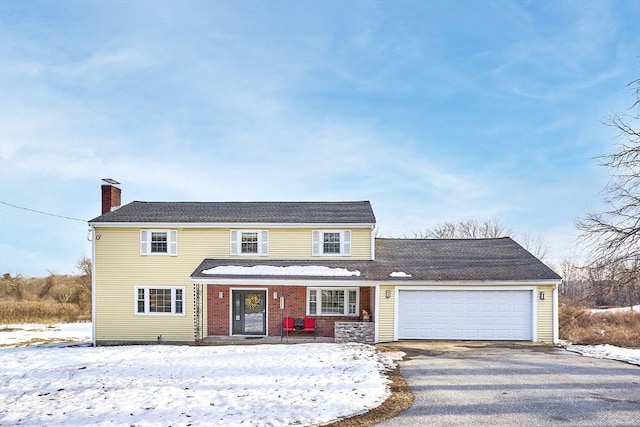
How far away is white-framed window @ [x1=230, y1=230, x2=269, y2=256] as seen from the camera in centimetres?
2017

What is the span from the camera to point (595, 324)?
28000mm

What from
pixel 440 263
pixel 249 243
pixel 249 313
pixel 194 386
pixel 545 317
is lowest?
pixel 249 313

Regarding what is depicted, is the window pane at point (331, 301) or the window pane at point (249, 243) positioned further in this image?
the window pane at point (249, 243)

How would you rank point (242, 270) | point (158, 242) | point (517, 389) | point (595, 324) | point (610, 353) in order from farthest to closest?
point (595, 324) < point (158, 242) < point (242, 270) < point (610, 353) < point (517, 389)

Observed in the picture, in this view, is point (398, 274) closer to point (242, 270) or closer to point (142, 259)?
point (242, 270)

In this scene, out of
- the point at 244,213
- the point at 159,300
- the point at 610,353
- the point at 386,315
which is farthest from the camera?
the point at 244,213

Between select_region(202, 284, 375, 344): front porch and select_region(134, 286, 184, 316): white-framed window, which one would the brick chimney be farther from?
select_region(202, 284, 375, 344): front porch

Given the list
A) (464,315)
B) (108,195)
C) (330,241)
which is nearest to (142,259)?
(108,195)

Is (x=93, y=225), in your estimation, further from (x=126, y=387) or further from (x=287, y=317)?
(x=126, y=387)

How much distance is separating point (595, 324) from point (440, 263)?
14991 millimetres

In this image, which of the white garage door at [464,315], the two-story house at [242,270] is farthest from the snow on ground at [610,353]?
the two-story house at [242,270]

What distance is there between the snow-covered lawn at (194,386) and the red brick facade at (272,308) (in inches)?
154

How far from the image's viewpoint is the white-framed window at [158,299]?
19859 millimetres

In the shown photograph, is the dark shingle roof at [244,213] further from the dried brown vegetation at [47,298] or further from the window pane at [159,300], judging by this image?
the dried brown vegetation at [47,298]
